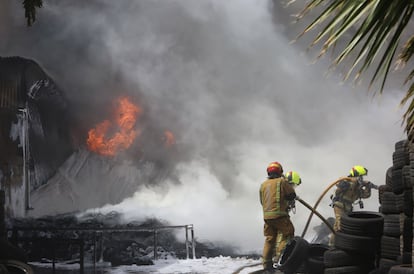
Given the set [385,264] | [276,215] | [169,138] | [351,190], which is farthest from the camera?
[169,138]

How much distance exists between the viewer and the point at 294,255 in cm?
795

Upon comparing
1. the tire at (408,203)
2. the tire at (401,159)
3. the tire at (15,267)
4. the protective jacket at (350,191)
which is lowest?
the tire at (15,267)

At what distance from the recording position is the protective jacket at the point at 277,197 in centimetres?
830

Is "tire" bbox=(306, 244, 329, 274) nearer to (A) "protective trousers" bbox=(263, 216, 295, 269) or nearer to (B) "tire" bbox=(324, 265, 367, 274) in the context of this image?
(A) "protective trousers" bbox=(263, 216, 295, 269)

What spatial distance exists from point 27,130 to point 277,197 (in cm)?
881

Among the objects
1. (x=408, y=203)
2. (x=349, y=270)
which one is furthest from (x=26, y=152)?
(x=408, y=203)

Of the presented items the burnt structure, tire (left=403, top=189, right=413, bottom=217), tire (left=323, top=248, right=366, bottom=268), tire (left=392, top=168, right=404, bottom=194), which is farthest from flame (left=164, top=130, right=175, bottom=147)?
tire (left=403, top=189, right=413, bottom=217)

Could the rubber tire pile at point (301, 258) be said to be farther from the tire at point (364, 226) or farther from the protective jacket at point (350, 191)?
the protective jacket at point (350, 191)

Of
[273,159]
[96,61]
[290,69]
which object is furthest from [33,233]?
[290,69]

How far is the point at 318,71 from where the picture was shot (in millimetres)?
17078

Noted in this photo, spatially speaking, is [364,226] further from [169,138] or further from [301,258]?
[169,138]

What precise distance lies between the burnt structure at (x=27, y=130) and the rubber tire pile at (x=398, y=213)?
976 cm

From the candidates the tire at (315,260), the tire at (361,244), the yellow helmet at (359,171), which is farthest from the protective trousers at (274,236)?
the yellow helmet at (359,171)

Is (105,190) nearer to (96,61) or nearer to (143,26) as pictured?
(96,61)
